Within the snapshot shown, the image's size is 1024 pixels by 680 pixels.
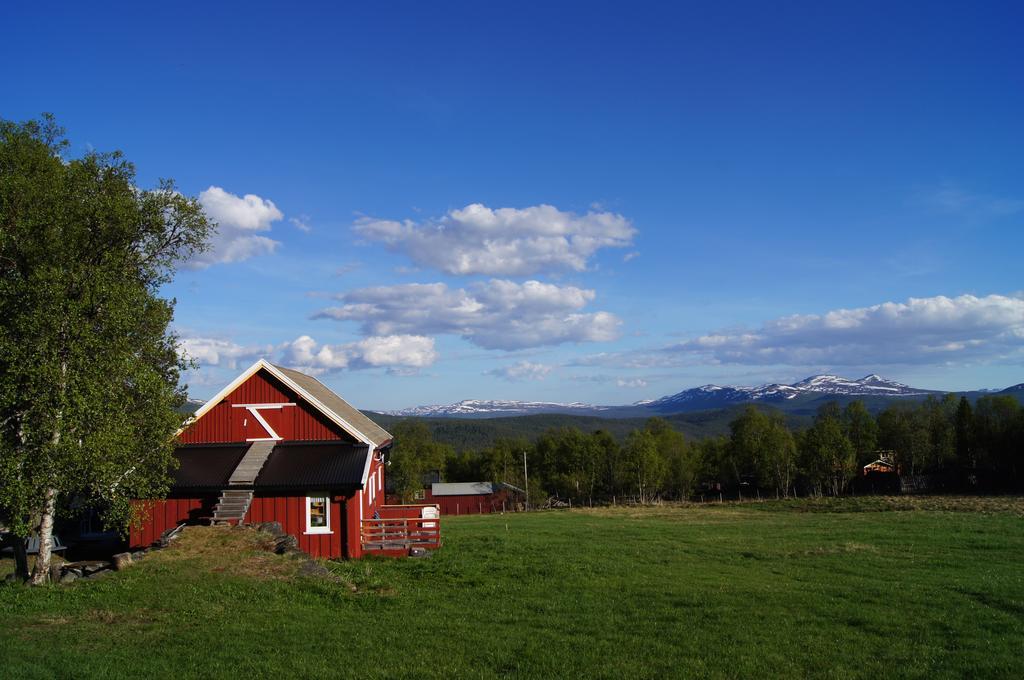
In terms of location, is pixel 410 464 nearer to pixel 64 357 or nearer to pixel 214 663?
pixel 64 357

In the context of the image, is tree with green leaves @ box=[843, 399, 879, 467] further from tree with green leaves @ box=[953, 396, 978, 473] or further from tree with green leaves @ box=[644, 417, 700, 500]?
tree with green leaves @ box=[644, 417, 700, 500]

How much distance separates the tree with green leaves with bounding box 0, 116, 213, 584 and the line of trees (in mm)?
59365

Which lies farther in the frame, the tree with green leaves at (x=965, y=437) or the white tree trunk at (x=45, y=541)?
the tree with green leaves at (x=965, y=437)

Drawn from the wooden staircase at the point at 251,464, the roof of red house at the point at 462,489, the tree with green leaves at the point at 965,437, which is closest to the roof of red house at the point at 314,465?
the wooden staircase at the point at 251,464

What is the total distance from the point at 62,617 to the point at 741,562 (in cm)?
2011

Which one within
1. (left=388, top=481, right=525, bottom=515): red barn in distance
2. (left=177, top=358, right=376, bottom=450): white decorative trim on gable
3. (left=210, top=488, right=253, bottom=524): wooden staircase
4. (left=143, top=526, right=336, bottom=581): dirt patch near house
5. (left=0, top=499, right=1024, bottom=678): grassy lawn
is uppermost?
(left=177, top=358, right=376, bottom=450): white decorative trim on gable

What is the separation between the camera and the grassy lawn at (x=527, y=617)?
39.0 ft

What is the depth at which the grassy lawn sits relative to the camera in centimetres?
1190

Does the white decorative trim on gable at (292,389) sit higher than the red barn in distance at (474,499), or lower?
higher

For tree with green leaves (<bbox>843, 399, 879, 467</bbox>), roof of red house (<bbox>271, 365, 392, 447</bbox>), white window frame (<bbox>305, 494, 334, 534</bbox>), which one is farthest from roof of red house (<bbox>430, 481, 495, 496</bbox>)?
white window frame (<bbox>305, 494, 334, 534</bbox>)

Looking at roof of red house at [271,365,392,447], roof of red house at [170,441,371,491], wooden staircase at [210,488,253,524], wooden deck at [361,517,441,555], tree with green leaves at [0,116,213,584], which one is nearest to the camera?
tree with green leaves at [0,116,213,584]

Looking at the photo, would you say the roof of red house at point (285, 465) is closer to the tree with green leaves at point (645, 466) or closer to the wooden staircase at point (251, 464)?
the wooden staircase at point (251, 464)

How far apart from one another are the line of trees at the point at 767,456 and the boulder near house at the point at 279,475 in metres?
51.1

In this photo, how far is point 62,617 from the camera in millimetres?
14859
